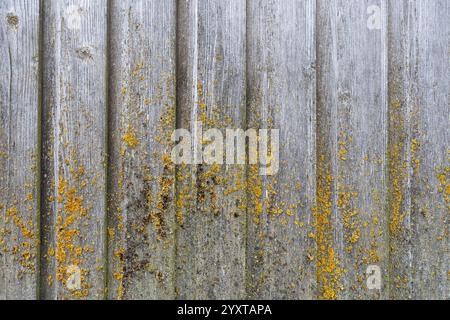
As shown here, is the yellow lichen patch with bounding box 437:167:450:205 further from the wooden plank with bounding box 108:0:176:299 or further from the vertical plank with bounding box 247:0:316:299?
the wooden plank with bounding box 108:0:176:299

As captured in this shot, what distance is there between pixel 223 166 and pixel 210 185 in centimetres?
8

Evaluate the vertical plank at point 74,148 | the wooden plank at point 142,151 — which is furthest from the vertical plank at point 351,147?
the vertical plank at point 74,148

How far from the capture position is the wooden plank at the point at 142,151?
1.12m

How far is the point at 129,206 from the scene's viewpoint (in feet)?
3.70

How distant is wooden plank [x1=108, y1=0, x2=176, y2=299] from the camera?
1124 millimetres

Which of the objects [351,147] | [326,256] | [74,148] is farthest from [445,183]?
[74,148]

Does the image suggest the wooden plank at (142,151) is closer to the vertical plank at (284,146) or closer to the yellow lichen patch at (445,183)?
the vertical plank at (284,146)

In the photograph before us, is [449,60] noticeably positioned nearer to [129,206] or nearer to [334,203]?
[334,203]

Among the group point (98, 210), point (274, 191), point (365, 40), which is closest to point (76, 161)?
point (98, 210)

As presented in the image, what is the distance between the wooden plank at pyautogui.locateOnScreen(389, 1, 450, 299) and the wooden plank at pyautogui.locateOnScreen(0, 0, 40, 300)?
47.7 inches

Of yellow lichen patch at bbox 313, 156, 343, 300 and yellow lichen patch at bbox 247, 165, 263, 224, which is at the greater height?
yellow lichen patch at bbox 247, 165, 263, 224

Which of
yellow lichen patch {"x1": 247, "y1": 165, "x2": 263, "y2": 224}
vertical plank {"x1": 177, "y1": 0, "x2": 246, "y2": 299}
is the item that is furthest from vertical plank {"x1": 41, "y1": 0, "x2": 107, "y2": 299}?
yellow lichen patch {"x1": 247, "y1": 165, "x2": 263, "y2": 224}

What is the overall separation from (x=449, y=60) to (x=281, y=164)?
707 millimetres

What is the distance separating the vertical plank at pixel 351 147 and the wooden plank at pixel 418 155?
0.05 metres
